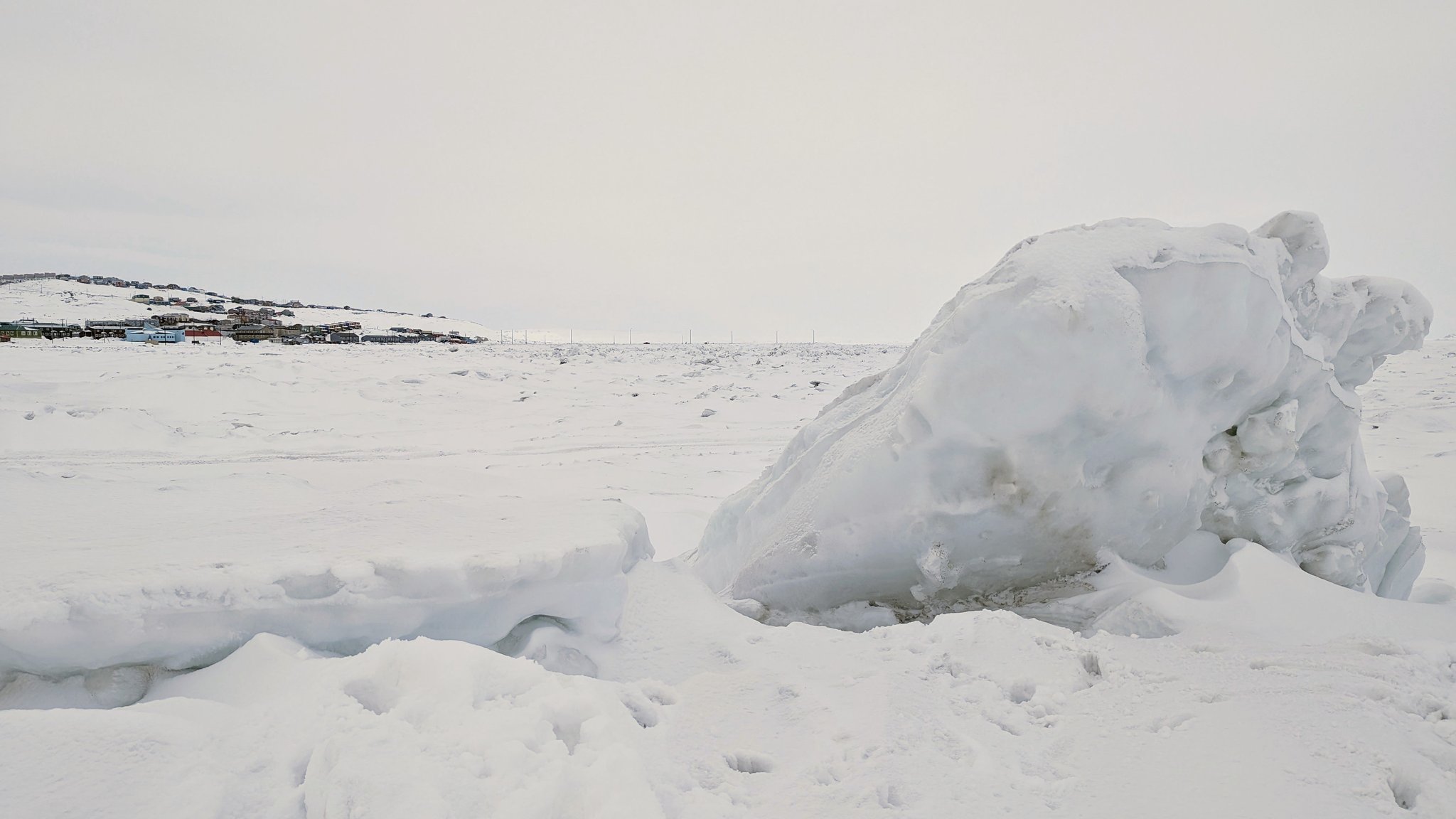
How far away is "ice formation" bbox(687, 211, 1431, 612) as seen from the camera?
2.87 m

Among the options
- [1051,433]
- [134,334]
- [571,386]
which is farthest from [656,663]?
[134,334]

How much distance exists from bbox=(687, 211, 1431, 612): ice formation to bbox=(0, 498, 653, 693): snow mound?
137 cm

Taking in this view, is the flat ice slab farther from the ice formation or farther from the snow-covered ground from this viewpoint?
the ice formation

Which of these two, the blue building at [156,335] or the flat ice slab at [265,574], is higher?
the blue building at [156,335]

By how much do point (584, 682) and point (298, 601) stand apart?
0.89m

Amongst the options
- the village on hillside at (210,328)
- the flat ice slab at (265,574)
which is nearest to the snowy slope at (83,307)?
the village on hillside at (210,328)

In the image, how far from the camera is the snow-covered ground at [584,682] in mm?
1367

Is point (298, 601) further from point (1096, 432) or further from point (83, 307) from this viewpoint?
point (83, 307)

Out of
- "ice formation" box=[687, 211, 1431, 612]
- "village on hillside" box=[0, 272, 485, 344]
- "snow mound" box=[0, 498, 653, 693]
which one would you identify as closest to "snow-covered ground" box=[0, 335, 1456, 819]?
"snow mound" box=[0, 498, 653, 693]

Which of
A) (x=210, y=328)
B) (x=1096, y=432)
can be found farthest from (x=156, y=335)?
(x=1096, y=432)

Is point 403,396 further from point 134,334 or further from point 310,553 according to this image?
point 134,334

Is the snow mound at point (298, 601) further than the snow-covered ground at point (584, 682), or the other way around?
the snow mound at point (298, 601)

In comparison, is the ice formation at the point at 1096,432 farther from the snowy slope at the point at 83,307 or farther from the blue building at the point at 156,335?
the snowy slope at the point at 83,307

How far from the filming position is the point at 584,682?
5.94ft
